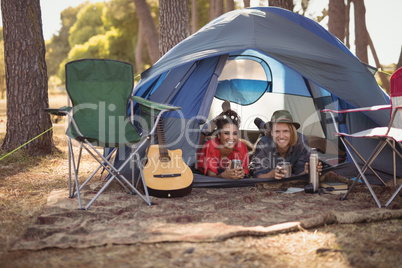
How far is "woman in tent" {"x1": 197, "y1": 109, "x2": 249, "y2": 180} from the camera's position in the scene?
10.8ft

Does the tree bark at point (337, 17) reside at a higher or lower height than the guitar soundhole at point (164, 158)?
higher

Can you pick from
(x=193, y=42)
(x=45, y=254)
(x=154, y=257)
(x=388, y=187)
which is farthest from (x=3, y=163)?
(x=388, y=187)

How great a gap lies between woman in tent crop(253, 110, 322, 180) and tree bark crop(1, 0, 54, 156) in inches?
95.5

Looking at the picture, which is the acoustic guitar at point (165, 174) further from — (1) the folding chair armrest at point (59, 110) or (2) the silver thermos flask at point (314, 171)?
(2) the silver thermos flask at point (314, 171)

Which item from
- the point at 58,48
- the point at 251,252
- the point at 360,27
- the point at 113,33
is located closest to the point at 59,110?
the point at 251,252

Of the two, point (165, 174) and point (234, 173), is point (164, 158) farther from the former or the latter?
point (234, 173)

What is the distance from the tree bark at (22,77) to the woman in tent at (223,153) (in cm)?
201

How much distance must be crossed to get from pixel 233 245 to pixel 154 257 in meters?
0.39

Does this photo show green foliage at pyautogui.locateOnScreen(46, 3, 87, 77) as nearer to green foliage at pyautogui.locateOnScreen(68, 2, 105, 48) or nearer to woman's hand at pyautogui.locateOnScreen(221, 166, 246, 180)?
green foliage at pyautogui.locateOnScreen(68, 2, 105, 48)

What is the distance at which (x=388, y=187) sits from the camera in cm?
300

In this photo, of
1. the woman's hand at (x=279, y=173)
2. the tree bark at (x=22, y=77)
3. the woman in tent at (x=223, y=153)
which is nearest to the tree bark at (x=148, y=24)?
the tree bark at (x=22, y=77)

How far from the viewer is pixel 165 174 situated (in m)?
2.92

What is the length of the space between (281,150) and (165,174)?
1041mm

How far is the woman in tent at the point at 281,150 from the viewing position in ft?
10.8
